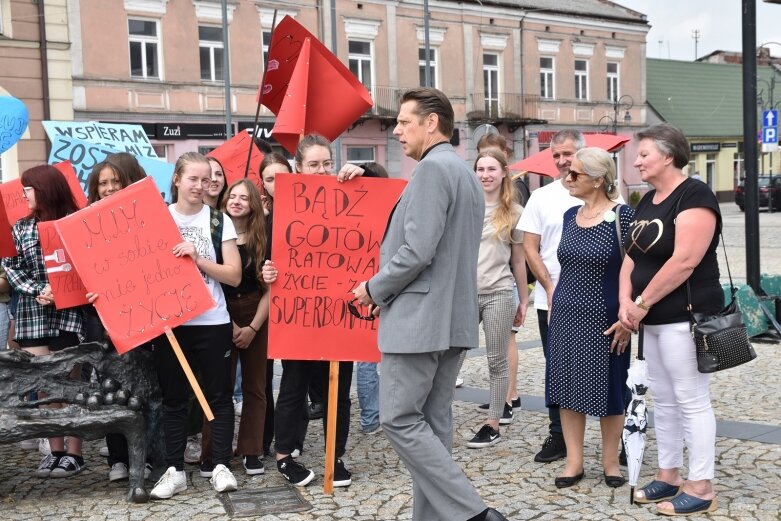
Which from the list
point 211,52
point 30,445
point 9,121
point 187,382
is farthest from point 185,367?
point 211,52

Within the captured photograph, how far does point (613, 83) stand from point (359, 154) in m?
12.7

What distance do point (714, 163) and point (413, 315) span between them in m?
42.6

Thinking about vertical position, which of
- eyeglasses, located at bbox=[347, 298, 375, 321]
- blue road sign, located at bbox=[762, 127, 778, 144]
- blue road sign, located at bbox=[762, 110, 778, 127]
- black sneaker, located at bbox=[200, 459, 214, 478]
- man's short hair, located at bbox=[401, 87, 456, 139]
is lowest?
black sneaker, located at bbox=[200, 459, 214, 478]

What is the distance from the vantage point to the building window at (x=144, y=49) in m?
23.1

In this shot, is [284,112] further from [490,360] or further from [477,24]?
[477,24]

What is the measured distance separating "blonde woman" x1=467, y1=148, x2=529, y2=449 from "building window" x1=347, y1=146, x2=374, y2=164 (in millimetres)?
22538

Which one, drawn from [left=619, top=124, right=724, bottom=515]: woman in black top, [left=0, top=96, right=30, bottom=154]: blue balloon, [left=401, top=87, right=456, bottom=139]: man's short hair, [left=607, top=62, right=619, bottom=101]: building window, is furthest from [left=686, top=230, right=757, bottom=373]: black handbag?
[left=607, top=62, right=619, bottom=101]: building window

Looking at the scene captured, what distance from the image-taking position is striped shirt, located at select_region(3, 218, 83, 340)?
5.06m

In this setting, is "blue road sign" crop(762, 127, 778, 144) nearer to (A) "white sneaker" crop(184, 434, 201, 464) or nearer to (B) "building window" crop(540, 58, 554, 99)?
(B) "building window" crop(540, 58, 554, 99)

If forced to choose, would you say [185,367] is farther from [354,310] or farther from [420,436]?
[420,436]

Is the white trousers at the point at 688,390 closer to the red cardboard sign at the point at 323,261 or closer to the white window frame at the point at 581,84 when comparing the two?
the red cardboard sign at the point at 323,261

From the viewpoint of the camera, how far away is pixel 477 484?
15.2 ft

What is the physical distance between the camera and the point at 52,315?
510 cm

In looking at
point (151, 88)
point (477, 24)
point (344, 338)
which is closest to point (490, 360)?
point (344, 338)
